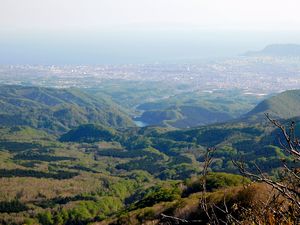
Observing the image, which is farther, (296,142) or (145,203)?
(145,203)

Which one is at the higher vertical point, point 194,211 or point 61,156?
point 194,211

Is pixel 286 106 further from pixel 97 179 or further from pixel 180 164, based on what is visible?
pixel 97 179

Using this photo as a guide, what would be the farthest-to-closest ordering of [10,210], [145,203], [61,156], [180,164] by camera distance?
[61,156] < [180,164] < [10,210] < [145,203]

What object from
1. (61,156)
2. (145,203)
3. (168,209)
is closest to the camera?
(168,209)

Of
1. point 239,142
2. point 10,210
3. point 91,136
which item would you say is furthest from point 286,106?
point 10,210

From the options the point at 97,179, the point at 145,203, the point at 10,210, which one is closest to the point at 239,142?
the point at 97,179

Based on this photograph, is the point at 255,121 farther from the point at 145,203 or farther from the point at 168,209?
the point at 168,209

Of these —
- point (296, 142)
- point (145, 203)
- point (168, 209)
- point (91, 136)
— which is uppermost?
point (296, 142)
